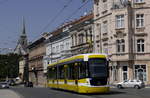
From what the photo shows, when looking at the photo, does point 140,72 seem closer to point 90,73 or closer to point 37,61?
point 90,73

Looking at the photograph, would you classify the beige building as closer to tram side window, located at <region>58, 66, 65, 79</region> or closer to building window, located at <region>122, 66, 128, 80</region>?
building window, located at <region>122, 66, 128, 80</region>

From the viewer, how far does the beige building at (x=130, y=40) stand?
5319 cm

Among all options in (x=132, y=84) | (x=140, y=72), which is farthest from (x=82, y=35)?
(x=132, y=84)

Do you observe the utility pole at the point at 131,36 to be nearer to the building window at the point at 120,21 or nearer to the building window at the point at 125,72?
the building window at the point at 125,72

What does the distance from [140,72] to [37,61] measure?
162 feet

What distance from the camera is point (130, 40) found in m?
53.6

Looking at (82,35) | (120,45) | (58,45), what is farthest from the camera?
(58,45)

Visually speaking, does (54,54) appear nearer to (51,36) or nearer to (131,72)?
(51,36)

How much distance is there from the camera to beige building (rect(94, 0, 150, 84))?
53188 millimetres

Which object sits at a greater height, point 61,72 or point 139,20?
point 139,20

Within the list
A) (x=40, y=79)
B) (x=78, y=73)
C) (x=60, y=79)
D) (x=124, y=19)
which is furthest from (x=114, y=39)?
(x=40, y=79)

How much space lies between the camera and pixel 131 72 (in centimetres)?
5344

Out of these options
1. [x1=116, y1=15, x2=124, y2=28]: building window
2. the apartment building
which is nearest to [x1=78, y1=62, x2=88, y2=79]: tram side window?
[x1=116, y1=15, x2=124, y2=28]: building window

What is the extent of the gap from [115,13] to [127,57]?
656cm
